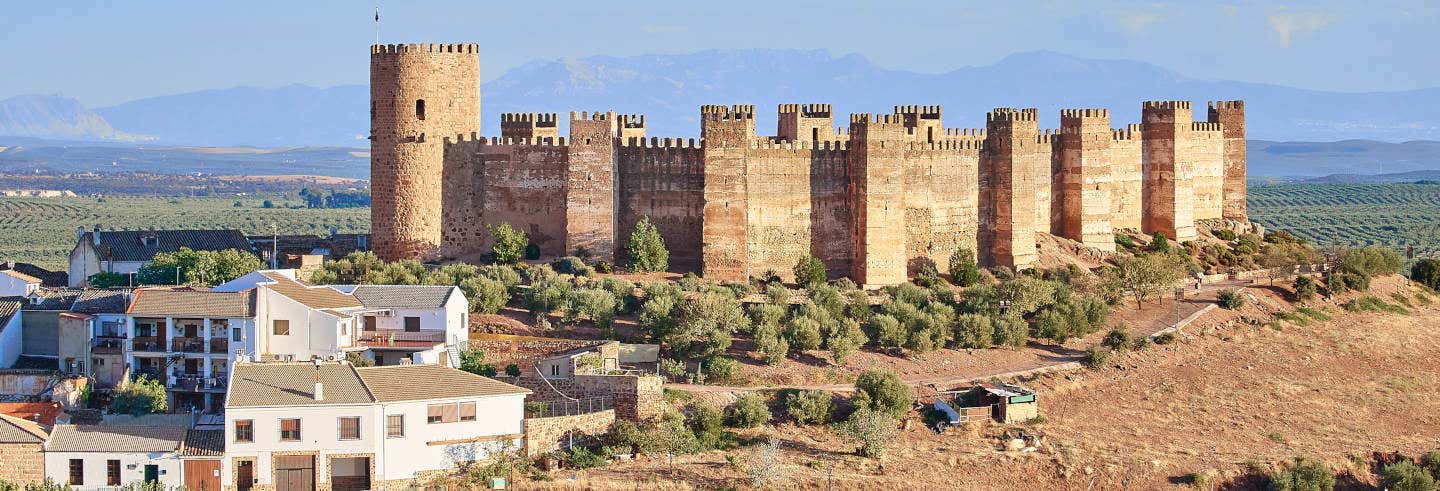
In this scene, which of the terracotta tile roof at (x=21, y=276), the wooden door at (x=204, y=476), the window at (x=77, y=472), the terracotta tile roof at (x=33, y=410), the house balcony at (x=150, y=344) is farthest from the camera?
the terracotta tile roof at (x=21, y=276)

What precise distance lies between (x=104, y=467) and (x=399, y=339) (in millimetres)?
6889

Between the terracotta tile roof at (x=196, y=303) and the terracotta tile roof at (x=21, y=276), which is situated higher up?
the terracotta tile roof at (x=21, y=276)

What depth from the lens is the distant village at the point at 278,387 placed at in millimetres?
31812

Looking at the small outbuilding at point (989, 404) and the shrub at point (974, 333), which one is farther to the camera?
the shrub at point (974, 333)

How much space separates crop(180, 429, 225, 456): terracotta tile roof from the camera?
31.8 metres

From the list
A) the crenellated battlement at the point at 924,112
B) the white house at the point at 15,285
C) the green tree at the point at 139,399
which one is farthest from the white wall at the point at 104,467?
the crenellated battlement at the point at 924,112

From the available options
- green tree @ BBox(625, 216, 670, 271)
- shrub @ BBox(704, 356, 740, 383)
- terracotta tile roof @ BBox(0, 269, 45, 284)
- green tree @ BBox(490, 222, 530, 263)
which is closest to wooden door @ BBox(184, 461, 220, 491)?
shrub @ BBox(704, 356, 740, 383)

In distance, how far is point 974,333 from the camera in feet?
135

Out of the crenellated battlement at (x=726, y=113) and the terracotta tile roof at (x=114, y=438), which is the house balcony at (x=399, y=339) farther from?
the crenellated battlement at (x=726, y=113)

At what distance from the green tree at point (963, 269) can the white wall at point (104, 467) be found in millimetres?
20031

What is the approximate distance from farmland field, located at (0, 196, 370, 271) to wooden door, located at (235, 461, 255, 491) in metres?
35.6

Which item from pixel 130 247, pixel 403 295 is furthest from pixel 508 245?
pixel 130 247

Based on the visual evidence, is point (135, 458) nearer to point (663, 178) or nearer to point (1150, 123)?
point (663, 178)

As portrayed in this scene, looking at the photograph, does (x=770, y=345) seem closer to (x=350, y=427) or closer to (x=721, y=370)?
(x=721, y=370)
